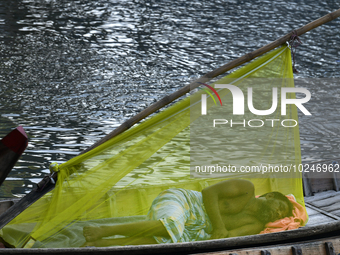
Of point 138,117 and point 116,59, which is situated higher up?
point 116,59

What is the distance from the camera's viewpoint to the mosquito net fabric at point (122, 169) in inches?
124

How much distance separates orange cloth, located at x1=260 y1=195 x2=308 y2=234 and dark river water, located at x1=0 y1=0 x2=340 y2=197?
3.20 meters

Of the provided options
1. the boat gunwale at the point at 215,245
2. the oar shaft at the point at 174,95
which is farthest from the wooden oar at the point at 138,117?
the boat gunwale at the point at 215,245

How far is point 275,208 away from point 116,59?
29.5 ft

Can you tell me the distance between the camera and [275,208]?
350 centimetres

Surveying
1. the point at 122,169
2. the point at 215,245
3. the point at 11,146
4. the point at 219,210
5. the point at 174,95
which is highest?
the point at 174,95

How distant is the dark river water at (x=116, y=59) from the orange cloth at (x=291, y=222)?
320 centimetres

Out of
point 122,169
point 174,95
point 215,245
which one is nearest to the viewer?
point 215,245

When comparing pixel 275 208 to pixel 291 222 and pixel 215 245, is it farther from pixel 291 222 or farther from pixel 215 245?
pixel 215 245

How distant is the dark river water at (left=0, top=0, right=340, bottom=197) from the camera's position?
294 inches

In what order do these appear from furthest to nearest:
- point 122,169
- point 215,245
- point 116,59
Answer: point 116,59, point 122,169, point 215,245

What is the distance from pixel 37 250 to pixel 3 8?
15.0 m

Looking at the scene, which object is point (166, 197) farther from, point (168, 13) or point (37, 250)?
point (168, 13)

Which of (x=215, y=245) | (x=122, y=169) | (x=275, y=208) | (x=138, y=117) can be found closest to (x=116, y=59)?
(x=138, y=117)
